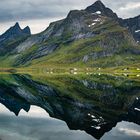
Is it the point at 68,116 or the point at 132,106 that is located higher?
the point at 132,106

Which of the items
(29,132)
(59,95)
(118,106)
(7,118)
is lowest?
(29,132)

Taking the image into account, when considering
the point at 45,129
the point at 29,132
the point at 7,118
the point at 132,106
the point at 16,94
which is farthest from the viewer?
the point at 16,94

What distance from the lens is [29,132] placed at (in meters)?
73.1

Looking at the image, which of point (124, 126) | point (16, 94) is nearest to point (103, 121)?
point (124, 126)

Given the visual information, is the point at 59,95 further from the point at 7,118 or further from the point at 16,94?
the point at 7,118

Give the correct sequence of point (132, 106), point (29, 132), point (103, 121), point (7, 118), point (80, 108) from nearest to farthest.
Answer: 1. point (29, 132)
2. point (103, 121)
3. point (7, 118)
4. point (80, 108)
5. point (132, 106)

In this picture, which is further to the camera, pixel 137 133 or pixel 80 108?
pixel 80 108

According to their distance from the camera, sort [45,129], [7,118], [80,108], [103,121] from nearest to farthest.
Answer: [45,129], [103,121], [7,118], [80,108]

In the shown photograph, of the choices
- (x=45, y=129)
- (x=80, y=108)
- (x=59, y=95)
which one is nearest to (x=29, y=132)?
(x=45, y=129)

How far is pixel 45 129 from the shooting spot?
7838 cm

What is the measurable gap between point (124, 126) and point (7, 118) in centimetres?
2961

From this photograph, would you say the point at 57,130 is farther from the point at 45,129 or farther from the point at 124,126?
the point at 124,126

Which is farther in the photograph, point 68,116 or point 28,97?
point 28,97

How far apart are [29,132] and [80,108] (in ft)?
127
